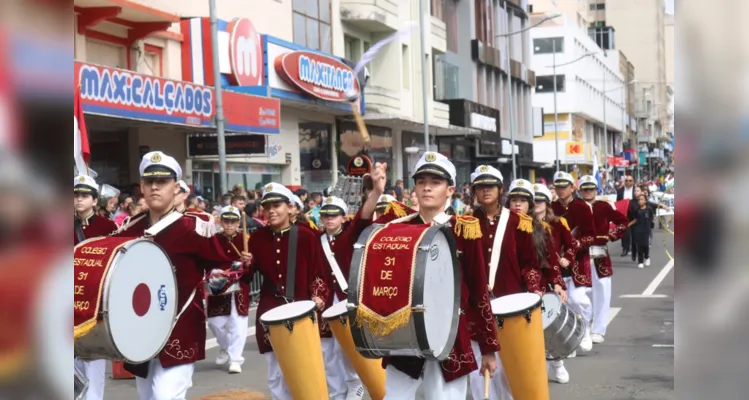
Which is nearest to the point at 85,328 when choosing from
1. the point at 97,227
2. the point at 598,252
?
Answer: the point at 97,227

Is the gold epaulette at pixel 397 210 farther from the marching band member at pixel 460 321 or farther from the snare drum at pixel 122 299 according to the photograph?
the snare drum at pixel 122 299

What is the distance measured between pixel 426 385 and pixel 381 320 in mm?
689

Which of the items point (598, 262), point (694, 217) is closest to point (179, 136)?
point (598, 262)

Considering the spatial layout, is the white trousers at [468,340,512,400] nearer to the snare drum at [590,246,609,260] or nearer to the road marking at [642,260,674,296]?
the snare drum at [590,246,609,260]

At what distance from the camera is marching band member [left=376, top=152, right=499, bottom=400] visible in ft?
17.5

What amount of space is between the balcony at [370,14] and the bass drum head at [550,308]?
24.7 m

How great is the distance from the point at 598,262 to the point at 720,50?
36.5 ft

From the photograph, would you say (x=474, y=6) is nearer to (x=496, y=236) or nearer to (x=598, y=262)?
(x=598, y=262)

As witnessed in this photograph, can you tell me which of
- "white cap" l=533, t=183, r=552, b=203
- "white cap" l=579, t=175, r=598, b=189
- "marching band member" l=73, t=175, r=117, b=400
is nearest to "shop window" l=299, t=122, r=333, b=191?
"white cap" l=579, t=175, r=598, b=189

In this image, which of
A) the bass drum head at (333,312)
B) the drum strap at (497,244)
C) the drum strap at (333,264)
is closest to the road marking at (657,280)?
the drum strap at (333,264)

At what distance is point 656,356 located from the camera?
10836 millimetres

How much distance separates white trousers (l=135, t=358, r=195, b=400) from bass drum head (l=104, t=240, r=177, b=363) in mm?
469

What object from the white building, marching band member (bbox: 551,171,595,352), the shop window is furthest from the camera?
the white building

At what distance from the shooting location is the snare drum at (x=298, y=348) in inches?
271
